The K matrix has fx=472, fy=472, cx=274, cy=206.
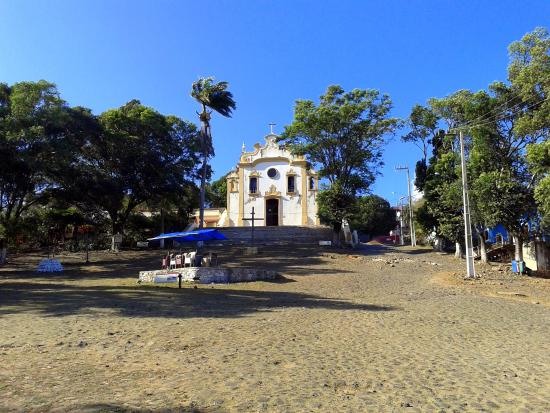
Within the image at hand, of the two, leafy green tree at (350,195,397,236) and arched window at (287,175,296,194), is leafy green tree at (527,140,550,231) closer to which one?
arched window at (287,175,296,194)

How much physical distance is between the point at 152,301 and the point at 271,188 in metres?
30.5

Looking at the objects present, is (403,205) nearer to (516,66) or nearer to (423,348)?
(516,66)

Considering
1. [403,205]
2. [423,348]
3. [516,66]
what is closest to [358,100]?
[516,66]

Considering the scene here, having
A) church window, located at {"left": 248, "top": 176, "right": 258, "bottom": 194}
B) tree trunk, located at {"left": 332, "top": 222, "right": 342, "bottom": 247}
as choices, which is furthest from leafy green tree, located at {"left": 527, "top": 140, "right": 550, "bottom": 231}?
church window, located at {"left": 248, "top": 176, "right": 258, "bottom": 194}

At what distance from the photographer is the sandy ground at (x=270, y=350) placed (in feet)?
15.2

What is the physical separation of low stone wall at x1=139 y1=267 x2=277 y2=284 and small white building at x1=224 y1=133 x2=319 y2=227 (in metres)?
23.2

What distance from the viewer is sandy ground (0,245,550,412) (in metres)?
4.62

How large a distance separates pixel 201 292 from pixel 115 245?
57.5 ft

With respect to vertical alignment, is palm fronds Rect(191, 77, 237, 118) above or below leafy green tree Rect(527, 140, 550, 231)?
above

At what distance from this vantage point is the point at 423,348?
7.24m

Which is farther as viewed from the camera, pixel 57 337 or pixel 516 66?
pixel 516 66

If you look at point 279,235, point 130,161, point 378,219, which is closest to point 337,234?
point 279,235

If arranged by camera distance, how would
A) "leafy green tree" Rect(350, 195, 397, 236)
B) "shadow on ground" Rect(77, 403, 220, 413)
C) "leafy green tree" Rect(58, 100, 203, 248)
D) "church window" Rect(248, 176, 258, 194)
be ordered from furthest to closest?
"leafy green tree" Rect(350, 195, 397, 236) < "church window" Rect(248, 176, 258, 194) < "leafy green tree" Rect(58, 100, 203, 248) < "shadow on ground" Rect(77, 403, 220, 413)

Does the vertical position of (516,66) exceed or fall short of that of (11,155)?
it exceeds it
